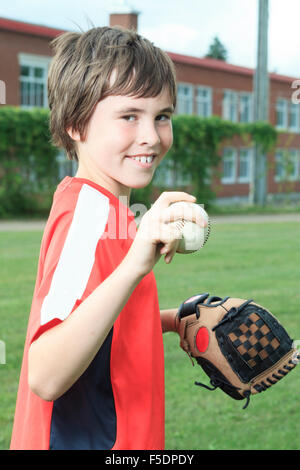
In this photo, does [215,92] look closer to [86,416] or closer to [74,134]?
[74,134]

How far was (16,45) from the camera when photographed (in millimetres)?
23234

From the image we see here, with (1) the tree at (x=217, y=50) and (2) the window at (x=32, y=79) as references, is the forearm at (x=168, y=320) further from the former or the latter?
(1) the tree at (x=217, y=50)

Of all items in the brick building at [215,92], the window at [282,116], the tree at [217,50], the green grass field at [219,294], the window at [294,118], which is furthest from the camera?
the tree at [217,50]

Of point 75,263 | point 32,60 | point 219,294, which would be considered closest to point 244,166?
point 32,60

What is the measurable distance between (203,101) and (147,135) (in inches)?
1210

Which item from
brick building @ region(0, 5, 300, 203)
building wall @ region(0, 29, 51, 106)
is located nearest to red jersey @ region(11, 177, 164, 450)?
brick building @ region(0, 5, 300, 203)

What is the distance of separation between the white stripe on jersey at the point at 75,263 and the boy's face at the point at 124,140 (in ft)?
0.50

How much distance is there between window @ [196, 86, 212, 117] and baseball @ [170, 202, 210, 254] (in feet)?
99.5

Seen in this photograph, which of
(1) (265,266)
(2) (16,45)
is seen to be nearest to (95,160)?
(1) (265,266)

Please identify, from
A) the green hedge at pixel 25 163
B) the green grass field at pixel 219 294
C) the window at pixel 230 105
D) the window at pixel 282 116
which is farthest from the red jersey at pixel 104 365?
the window at pixel 282 116

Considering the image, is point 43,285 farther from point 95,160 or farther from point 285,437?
point 285,437

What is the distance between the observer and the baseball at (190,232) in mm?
1436

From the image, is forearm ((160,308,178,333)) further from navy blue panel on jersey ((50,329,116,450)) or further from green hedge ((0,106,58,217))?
green hedge ((0,106,58,217))

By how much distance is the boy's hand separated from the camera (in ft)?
4.63
